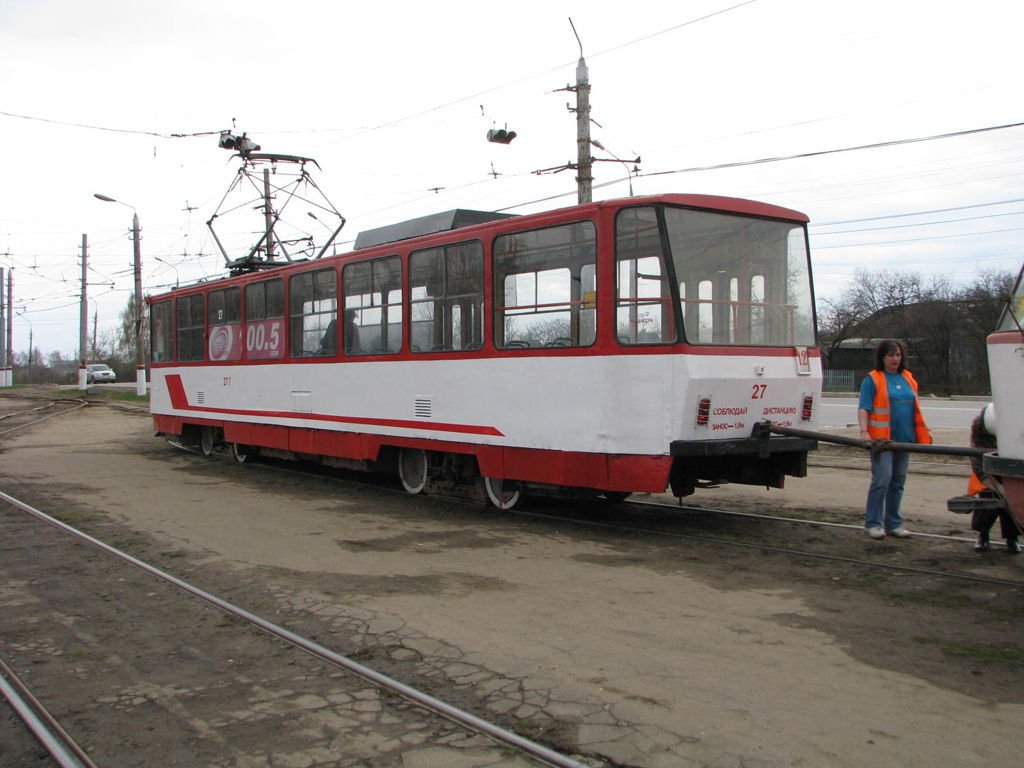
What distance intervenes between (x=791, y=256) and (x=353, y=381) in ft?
17.6

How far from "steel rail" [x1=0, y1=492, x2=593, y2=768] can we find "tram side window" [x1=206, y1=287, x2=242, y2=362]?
6.90 m

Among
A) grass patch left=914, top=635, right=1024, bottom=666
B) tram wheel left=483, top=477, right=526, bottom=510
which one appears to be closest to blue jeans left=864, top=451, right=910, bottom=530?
grass patch left=914, top=635, right=1024, bottom=666

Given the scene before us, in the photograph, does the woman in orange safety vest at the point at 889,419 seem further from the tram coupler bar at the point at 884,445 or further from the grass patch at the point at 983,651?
the grass patch at the point at 983,651

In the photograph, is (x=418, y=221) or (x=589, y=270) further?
(x=418, y=221)

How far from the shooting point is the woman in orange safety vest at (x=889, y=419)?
7336 mm

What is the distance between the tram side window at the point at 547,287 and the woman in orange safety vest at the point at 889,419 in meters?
2.42

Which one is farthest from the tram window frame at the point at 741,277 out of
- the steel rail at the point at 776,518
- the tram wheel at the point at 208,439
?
the tram wheel at the point at 208,439

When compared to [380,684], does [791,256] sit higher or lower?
higher

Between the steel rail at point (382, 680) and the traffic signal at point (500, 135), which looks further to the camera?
the traffic signal at point (500, 135)

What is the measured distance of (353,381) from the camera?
10.7 meters

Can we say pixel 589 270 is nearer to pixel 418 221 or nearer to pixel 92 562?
pixel 418 221

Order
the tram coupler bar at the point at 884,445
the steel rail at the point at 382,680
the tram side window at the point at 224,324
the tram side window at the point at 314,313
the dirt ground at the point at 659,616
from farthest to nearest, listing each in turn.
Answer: the tram side window at the point at 224,324 → the tram side window at the point at 314,313 → the tram coupler bar at the point at 884,445 → the dirt ground at the point at 659,616 → the steel rail at the point at 382,680

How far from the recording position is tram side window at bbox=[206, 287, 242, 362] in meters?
13.5

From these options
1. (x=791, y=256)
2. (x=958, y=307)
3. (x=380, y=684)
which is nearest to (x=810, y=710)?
(x=380, y=684)
